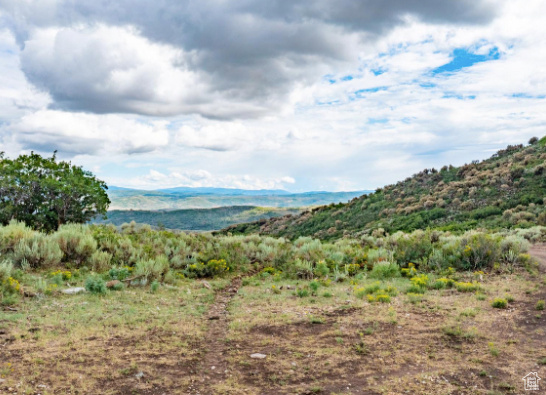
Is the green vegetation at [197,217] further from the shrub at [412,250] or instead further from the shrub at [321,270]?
the shrub at [321,270]

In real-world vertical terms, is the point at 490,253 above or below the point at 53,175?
below

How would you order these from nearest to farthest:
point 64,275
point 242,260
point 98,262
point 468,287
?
point 468,287
point 64,275
point 98,262
point 242,260

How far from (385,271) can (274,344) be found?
7.14 meters

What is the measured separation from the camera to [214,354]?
6.29 meters

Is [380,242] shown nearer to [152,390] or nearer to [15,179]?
[152,390]

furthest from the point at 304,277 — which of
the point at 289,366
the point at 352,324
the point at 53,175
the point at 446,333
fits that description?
the point at 53,175

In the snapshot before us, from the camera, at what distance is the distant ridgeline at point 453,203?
1144 inches

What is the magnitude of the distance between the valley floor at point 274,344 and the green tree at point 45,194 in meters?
17.9

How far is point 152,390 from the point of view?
5.05m

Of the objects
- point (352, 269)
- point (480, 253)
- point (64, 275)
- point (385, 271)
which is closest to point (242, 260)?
point (352, 269)

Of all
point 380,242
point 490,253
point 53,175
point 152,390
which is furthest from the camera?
point 53,175

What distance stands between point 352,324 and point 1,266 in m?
8.38

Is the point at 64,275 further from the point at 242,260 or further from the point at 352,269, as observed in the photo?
the point at 352,269

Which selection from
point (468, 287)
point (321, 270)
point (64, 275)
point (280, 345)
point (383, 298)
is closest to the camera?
point (280, 345)
